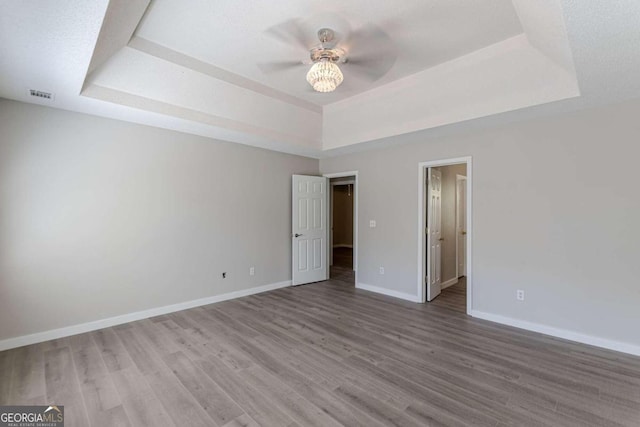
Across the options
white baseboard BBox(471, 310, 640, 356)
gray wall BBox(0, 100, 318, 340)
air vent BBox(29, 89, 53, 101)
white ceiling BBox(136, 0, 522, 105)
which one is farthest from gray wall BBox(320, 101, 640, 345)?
air vent BBox(29, 89, 53, 101)

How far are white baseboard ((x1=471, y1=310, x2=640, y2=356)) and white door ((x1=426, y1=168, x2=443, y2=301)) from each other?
0.86 metres

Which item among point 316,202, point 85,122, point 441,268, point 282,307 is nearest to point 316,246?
point 316,202

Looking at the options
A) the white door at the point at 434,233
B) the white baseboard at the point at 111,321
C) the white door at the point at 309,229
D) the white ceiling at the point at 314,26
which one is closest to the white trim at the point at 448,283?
the white door at the point at 434,233

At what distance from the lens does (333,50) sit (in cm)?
284

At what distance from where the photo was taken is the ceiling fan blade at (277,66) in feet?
10.8

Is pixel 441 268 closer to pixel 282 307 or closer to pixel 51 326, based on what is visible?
pixel 282 307

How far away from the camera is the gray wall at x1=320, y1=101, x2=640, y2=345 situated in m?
2.96

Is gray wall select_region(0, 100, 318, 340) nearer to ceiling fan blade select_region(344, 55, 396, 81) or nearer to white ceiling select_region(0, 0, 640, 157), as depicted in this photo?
white ceiling select_region(0, 0, 640, 157)

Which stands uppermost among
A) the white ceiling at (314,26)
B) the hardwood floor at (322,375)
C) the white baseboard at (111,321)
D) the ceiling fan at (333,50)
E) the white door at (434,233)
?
the white ceiling at (314,26)

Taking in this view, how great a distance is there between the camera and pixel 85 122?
11.2 feet

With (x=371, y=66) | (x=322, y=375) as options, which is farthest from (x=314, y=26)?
(x=322, y=375)

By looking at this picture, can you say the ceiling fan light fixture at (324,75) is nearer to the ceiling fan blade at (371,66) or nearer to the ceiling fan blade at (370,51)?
the ceiling fan blade at (370,51)

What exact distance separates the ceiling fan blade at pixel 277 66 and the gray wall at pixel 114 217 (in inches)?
61.8

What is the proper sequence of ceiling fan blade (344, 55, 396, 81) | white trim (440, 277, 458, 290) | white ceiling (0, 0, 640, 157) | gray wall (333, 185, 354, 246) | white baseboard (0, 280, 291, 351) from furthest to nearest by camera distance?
gray wall (333, 185, 354, 246) < white trim (440, 277, 458, 290) < ceiling fan blade (344, 55, 396, 81) < white baseboard (0, 280, 291, 351) < white ceiling (0, 0, 640, 157)
